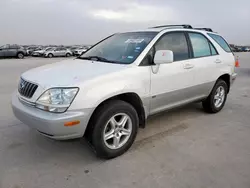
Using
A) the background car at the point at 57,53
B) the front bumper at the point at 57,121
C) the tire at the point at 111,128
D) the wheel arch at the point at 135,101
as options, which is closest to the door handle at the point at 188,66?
the wheel arch at the point at 135,101

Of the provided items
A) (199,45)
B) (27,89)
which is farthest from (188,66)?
(27,89)

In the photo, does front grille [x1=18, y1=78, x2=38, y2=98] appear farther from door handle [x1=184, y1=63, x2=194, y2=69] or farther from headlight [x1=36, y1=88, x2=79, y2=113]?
door handle [x1=184, y1=63, x2=194, y2=69]

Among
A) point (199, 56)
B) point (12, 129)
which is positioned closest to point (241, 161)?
point (199, 56)

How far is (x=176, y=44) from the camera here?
3.61m

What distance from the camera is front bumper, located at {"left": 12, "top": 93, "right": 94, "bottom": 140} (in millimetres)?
2379

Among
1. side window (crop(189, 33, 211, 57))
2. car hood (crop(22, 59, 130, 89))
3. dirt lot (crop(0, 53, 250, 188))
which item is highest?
side window (crop(189, 33, 211, 57))

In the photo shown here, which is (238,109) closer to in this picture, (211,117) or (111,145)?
(211,117)

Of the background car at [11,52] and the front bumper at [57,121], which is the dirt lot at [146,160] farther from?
the background car at [11,52]

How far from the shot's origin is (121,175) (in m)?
Result: 2.52

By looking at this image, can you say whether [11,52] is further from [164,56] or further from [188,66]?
[164,56]

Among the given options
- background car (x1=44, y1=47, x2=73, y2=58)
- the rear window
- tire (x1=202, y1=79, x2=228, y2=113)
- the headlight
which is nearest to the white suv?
the headlight

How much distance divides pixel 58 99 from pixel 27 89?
578 mm

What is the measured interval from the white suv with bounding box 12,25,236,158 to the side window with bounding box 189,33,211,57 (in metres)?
0.01

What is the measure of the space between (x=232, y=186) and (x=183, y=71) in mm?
1802
